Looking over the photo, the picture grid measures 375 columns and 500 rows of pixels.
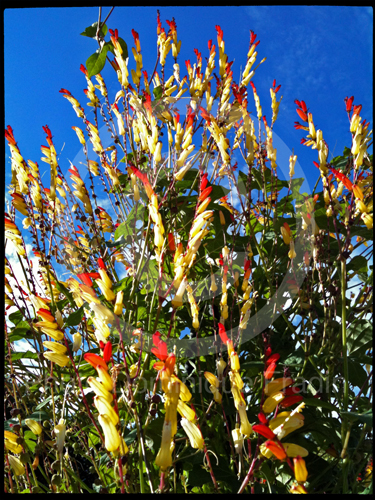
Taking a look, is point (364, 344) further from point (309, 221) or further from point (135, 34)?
point (135, 34)

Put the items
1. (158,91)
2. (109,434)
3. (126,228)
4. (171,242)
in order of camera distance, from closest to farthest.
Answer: (109,434), (171,242), (126,228), (158,91)

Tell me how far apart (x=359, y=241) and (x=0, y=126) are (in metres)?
0.89

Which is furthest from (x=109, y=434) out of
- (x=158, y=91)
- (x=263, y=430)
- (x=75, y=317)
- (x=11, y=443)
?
(x=158, y=91)

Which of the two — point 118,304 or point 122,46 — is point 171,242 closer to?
point 118,304

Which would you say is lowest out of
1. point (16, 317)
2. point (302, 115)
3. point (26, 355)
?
point (26, 355)

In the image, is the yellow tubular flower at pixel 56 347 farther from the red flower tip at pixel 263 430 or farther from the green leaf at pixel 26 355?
the green leaf at pixel 26 355

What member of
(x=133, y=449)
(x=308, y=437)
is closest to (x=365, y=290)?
(x=308, y=437)

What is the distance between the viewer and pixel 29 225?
3.13 ft

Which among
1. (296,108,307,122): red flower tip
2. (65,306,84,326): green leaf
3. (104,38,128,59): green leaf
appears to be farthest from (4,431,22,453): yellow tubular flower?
(104,38,128,59): green leaf

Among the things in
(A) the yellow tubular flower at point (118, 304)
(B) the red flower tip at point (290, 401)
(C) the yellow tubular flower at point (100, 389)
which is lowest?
(B) the red flower tip at point (290, 401)

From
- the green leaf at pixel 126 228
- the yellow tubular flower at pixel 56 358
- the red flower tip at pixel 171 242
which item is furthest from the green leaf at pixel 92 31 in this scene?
the yellow tubular flower at pixel 56 358

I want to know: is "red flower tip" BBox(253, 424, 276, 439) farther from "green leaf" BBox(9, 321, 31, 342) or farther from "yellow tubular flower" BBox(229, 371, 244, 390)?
"green leaf" BBox(9, 321, 31, 342)

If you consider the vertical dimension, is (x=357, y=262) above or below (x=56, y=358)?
above

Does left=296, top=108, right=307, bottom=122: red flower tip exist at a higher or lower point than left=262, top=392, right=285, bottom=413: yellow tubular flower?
higher
